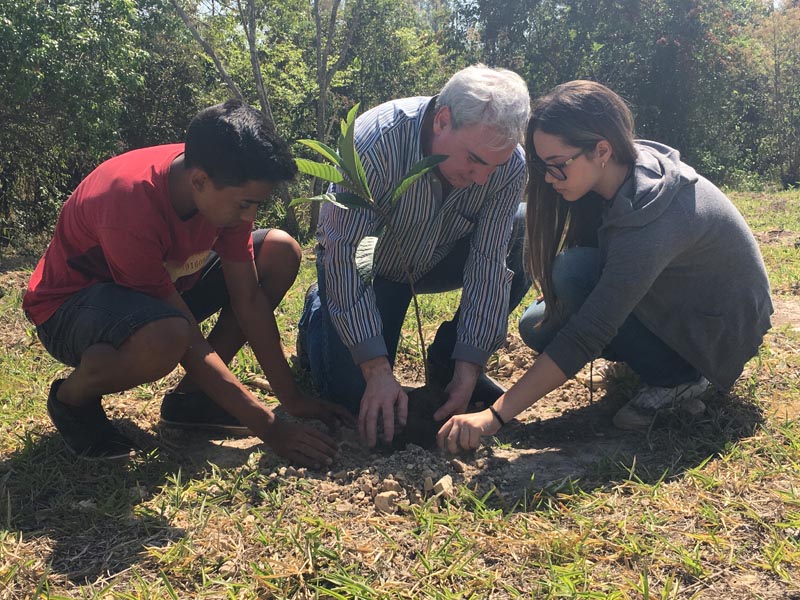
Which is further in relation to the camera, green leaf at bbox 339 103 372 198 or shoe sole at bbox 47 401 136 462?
shoe sole at bbox 47 401 136 462

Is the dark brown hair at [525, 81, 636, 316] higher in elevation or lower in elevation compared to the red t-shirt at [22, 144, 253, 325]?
higher

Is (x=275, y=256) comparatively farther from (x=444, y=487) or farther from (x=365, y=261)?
A: (x=444, y=487)

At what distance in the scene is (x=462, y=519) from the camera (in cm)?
203

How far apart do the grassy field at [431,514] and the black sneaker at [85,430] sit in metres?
0.05

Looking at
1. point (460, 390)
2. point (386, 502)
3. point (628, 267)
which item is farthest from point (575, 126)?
point (386, 502)

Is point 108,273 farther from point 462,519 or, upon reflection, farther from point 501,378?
point 501,378

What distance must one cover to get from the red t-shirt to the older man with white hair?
1.49 feet

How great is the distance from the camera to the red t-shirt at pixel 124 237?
2.14m

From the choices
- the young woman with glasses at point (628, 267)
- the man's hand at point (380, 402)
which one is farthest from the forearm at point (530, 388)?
the man's hand at point (380, 402)

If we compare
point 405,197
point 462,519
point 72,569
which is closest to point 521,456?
point 462,519

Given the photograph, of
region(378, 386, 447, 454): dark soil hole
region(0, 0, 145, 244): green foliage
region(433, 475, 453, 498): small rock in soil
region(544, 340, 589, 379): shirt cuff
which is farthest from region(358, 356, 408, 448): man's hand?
region(0, 0, 145, 244): green foliage

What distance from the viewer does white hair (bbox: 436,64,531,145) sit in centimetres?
226

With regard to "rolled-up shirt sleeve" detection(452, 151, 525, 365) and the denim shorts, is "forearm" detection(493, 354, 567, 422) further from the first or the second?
the denim shorts

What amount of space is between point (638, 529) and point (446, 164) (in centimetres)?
129
